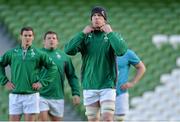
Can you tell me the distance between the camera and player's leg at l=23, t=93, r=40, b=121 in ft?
30.1

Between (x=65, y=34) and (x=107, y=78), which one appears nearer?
(x=107, y=78)

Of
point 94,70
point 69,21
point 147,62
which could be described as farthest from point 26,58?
point 69,21

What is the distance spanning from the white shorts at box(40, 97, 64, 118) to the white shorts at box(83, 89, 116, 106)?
6.52ft

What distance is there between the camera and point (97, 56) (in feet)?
26.6

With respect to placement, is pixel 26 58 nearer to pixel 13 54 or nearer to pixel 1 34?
pixel 13 54

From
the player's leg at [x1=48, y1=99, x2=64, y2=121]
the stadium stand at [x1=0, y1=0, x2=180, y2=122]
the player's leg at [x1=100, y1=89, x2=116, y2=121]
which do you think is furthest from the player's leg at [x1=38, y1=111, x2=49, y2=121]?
the stadium stand at [x1=0, y1=0, x2=180, y2=122]

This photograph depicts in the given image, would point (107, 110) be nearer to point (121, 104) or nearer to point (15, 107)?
point (15, 107)

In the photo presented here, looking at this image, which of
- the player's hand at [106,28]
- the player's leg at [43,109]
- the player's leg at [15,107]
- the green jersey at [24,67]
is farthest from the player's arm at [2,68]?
the player's hand at [106,28]

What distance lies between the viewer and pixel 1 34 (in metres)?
17.0

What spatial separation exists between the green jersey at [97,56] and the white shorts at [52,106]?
1.99 m

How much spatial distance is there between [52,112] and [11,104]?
1.17 meters

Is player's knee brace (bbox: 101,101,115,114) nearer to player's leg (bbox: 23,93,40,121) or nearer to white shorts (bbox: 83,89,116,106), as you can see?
white shorts (bbox: 83,89,116,106)

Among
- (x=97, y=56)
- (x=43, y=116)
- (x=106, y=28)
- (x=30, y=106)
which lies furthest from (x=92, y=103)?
(x=43, y=116)

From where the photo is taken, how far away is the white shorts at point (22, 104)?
916 cm
